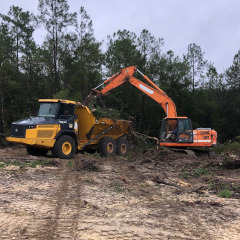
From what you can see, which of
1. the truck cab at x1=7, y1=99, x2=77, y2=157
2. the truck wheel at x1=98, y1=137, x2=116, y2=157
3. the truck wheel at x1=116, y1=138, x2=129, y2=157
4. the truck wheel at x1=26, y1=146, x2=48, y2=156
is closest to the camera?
the truck cab at x1=7, y1=99, x2=77, y2=157

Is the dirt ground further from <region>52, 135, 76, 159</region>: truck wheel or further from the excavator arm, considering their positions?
the excavator arm

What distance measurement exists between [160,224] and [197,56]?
34806mm

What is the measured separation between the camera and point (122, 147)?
1619cm

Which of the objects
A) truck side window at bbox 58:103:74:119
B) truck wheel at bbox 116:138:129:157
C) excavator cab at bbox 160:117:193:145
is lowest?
truck wheel at bbox 116:138:129:157

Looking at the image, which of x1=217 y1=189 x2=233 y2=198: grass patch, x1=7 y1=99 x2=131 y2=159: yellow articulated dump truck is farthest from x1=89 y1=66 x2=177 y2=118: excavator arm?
x1=217 y1=189 x2=233 y2=198: grass patch

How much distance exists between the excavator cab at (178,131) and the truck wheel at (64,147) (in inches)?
213

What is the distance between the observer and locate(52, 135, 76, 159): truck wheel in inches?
487

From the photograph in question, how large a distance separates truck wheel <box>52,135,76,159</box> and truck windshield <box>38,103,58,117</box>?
3.90 ft

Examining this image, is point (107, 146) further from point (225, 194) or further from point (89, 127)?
point (225, 194)

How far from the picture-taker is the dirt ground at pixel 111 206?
3908 mm

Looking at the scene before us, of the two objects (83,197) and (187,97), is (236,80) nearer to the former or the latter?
(187,97)

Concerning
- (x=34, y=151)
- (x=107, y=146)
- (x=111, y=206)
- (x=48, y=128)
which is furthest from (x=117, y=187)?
(x=107, y=146)

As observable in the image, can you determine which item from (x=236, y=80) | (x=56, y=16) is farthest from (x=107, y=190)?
(x=236, y=80)

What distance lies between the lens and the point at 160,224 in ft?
13.9
